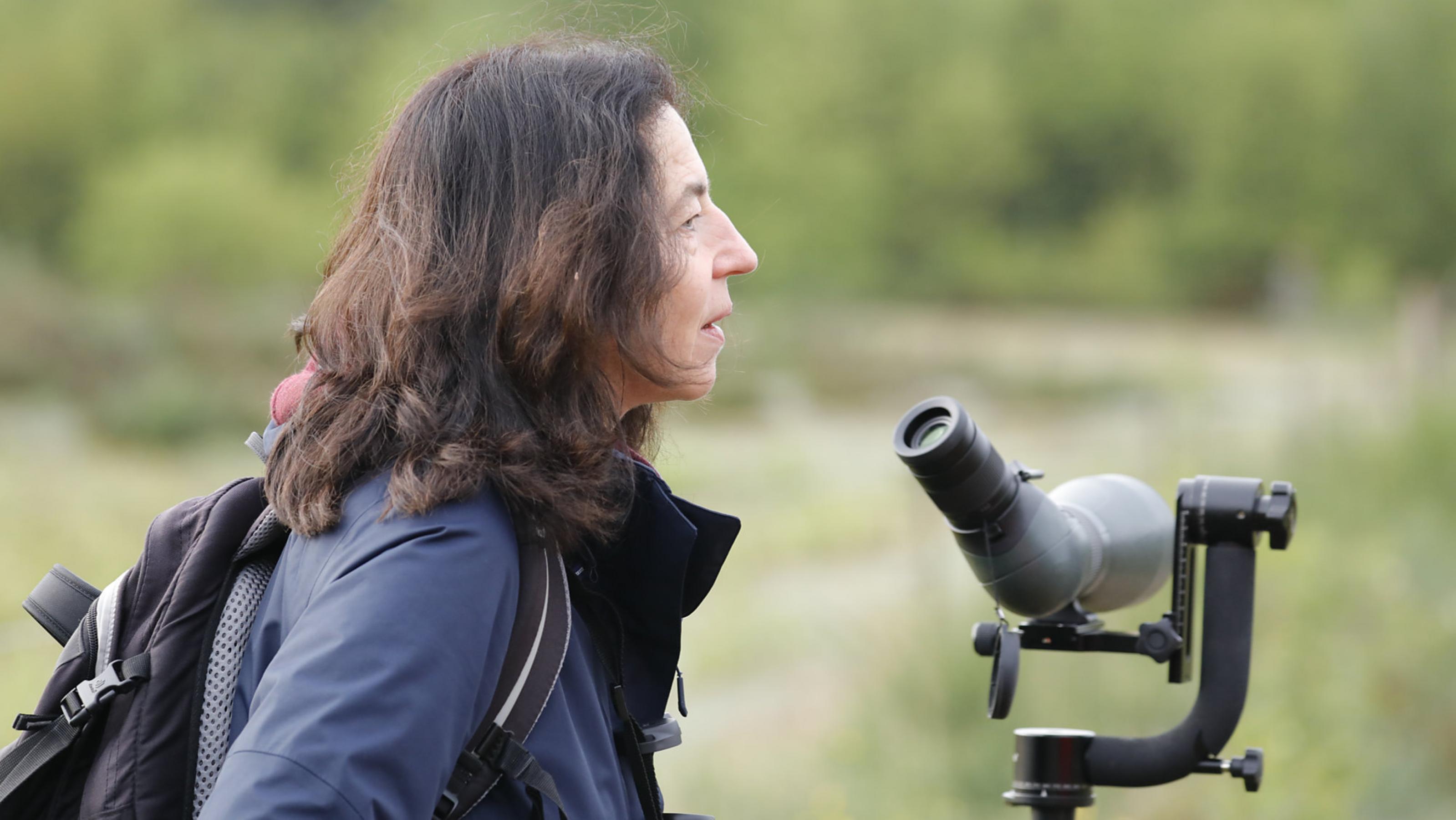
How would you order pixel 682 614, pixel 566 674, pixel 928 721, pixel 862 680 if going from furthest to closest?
pixel 862 680
pixel 928 721
pixel 682 614
pixel 566 674

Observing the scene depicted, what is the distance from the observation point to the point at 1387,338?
351 inches

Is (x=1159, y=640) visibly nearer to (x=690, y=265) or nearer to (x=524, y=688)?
(x=690, y=265)

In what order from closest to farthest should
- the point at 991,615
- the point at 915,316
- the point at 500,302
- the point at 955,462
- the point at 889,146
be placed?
the point at 500,302 < the point at 955,462 < the point at 991,615 < the point at 915,316 < the point at 889,146

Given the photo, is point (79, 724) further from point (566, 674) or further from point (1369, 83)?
point (1369, 83)

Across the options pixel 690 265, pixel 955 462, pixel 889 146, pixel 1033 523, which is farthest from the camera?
pixel 889 146

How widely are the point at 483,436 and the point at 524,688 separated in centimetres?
23

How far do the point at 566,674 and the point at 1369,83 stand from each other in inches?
976

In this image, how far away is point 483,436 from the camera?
1.31 m

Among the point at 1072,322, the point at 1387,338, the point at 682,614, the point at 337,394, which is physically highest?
the point at 1072,322

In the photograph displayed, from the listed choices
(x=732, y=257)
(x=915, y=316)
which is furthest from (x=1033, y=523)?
(x=915, y=316)

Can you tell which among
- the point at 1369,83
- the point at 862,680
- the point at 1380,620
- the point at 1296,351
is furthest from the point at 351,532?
the point at 1369,83

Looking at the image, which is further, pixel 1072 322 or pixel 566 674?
pixel 1072 322

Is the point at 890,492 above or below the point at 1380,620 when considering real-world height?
above

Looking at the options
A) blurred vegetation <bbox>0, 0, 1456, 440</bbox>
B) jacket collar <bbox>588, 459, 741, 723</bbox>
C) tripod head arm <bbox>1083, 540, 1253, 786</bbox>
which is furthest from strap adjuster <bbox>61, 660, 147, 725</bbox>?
blurred vegetation <bbox>0, 0, 1456, 440</bbox>
